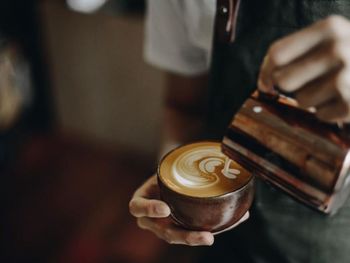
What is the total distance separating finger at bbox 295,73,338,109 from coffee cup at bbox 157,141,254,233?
0.25 metres

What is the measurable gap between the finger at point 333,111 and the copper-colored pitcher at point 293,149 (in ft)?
0.17

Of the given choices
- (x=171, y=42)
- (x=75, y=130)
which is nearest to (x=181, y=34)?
(x=171, y=42)

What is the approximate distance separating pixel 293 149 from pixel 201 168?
273 millimetres

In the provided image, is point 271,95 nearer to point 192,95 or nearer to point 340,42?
point 340,42

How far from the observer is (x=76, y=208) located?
303cm

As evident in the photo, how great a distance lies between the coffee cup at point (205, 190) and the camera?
94cm

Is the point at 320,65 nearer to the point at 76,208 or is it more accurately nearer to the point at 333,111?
the point at 333,111

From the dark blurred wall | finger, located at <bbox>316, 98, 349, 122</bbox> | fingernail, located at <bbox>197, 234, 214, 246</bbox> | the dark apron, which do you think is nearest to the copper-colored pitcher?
finger, located at <bbox>316, 98, 349, 122</bbox>

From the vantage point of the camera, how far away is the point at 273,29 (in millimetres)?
1117

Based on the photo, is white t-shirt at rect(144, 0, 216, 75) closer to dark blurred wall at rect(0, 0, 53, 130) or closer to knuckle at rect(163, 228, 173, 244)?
knuckle at rect(163, 228, 173, 244)

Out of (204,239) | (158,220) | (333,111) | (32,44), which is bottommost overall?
(32,44)

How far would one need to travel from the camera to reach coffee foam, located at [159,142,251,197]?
977 millimetres

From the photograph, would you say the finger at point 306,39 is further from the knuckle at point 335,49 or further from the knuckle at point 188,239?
the knuckle at point 188,239

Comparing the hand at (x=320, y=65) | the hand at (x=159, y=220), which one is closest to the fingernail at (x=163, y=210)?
the hand at (x=159, y=220)
